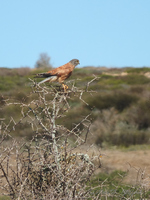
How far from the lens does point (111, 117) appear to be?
23422 millimetres

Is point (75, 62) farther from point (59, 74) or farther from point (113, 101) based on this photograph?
point (113, 101)

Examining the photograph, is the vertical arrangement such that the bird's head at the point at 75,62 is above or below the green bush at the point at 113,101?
above

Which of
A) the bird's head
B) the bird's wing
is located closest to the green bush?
the bird's head

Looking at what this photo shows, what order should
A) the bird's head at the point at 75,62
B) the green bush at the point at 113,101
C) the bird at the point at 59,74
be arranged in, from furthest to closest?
the green bush at the point at 113,101, the bird's head at the point at 75,62, the bird at the point at 59,74

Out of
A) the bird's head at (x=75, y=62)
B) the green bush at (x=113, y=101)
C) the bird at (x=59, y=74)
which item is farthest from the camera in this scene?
the green bush at (x=113, y=101)

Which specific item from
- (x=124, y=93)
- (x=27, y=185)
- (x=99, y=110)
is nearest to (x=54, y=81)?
(x=27, y=185)

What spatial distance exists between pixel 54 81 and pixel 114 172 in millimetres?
6582

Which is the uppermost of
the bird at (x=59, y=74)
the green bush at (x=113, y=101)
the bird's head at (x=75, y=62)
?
the bird's head at (x=75, y=62)

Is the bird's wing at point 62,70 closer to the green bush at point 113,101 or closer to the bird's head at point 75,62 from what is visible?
the bird's head at point 75,62

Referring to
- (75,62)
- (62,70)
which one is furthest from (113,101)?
(62,70)

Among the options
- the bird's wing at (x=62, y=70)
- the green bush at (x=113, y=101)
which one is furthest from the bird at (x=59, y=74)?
the green bush at (x=113, y=101)

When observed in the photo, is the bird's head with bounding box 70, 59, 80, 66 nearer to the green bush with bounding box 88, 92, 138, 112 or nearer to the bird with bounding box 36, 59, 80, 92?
the bird with bounding box 36, 59, 80, 92

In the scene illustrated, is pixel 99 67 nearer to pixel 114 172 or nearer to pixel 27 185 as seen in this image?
pixel 114 172

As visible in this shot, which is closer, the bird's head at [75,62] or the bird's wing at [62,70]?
the bird's wing at [62,70]
